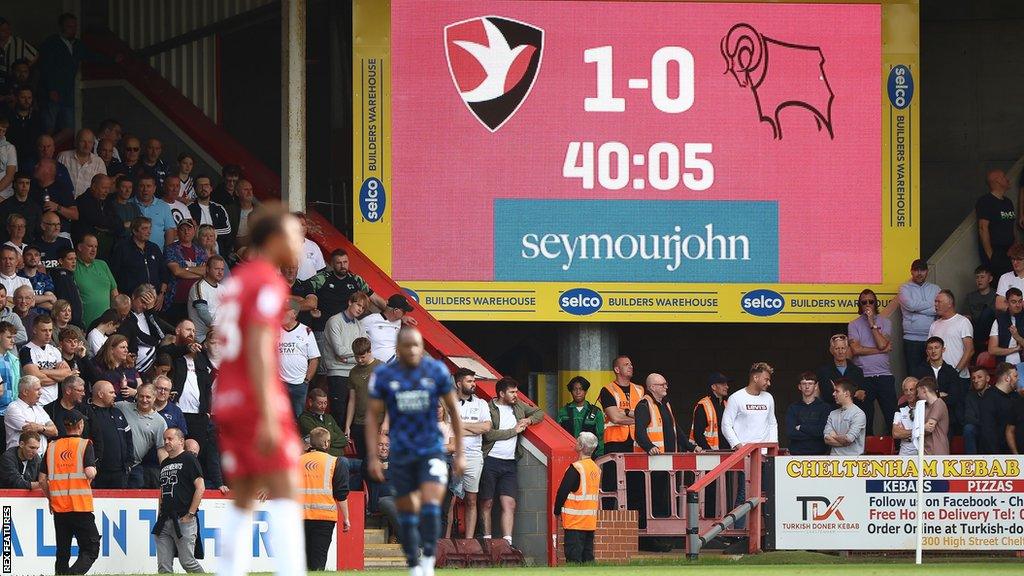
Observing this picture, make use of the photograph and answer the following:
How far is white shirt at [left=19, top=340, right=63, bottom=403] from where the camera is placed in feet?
53.5

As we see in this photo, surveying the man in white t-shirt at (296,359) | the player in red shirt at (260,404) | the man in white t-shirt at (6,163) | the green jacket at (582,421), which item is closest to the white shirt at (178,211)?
the man in white t-shirt at (6,163)

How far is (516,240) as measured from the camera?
840 inches

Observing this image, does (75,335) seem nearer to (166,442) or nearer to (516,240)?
(166,442)

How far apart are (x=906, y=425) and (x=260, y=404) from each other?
1307cm

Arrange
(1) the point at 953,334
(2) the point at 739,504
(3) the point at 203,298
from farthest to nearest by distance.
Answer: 1. (1) the point at 953,334
2. (2) the point at 739,504
3. (3) the point at 203,298

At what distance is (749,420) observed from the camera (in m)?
19.3

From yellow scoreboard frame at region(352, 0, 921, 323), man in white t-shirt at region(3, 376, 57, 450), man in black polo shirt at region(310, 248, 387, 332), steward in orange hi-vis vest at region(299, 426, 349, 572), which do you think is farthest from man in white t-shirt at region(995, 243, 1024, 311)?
man in white t-shirt at region(3, 376, 57, 450)

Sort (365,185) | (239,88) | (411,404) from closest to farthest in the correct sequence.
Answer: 1. (411,404)
2. (365,185)
3. (239,88)

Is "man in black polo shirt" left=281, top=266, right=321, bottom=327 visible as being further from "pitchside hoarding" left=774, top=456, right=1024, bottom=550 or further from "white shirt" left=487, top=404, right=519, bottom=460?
"pitchside hoarding" left=774, top=456, right=1024, bottom=550

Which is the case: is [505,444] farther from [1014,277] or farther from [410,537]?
[410,537]

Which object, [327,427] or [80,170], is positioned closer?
[327,427]

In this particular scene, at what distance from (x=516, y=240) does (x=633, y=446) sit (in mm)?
3216

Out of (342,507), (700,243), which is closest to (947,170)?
(700,243)

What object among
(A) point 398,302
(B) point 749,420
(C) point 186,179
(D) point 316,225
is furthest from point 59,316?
(B) point 749,420
